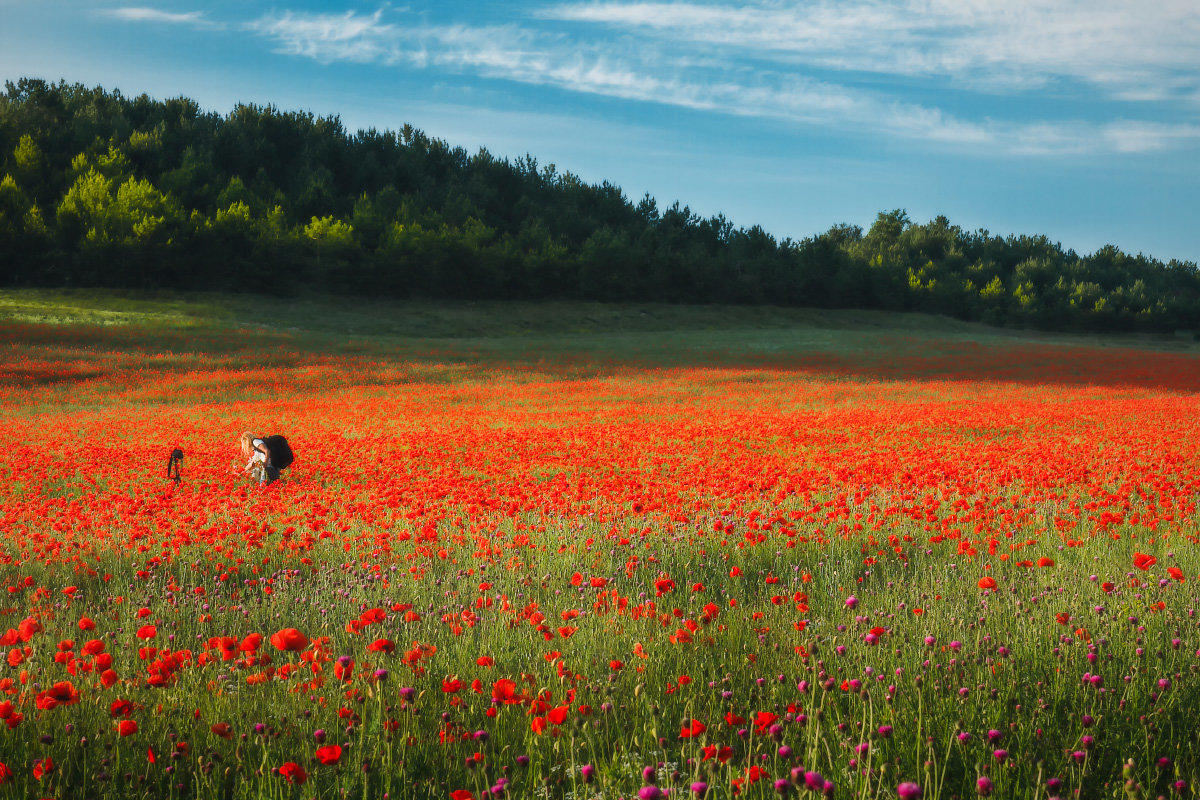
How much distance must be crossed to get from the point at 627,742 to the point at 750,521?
12.7 ft

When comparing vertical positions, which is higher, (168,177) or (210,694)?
(168,177)

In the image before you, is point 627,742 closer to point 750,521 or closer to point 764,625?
point 764,625

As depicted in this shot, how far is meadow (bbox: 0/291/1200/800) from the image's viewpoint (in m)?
2.82

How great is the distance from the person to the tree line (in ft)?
156

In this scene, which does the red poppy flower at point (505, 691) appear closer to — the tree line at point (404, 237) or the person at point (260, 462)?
the person at point (260, 462)

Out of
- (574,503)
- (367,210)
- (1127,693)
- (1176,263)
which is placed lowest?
(574,503)

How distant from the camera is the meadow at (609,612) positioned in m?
2.82

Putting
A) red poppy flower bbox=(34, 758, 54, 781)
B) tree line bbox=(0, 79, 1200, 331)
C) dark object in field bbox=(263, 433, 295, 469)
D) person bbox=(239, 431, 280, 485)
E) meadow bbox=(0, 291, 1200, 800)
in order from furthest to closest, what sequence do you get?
tree line bbox=(0, 79, 1200, 331) < dark object in field bbox=(263, 433, 295, 469) < person bbox=(239, 431, 280, 485) < meadow bbox=(0, 291, 1200, 800) < red poppy flower bbox=(34, 758, 54, 781)

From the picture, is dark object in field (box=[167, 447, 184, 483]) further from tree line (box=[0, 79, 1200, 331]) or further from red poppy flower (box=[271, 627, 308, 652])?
tree line (box=[0, 79, 1200, 331])

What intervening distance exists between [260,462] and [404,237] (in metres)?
52.4

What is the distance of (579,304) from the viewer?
6347cm

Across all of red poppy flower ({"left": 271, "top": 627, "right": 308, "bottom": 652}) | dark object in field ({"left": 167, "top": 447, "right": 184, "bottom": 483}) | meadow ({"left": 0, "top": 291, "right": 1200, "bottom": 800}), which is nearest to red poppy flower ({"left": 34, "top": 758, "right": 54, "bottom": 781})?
meadow ({"left": 0, "top": 291, "right": 1200, "bottom": 800})

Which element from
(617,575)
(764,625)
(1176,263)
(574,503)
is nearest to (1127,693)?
(764,625)

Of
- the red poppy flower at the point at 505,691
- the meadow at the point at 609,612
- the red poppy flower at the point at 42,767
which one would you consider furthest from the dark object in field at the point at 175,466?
the red poppy flower at the point at 505,691
